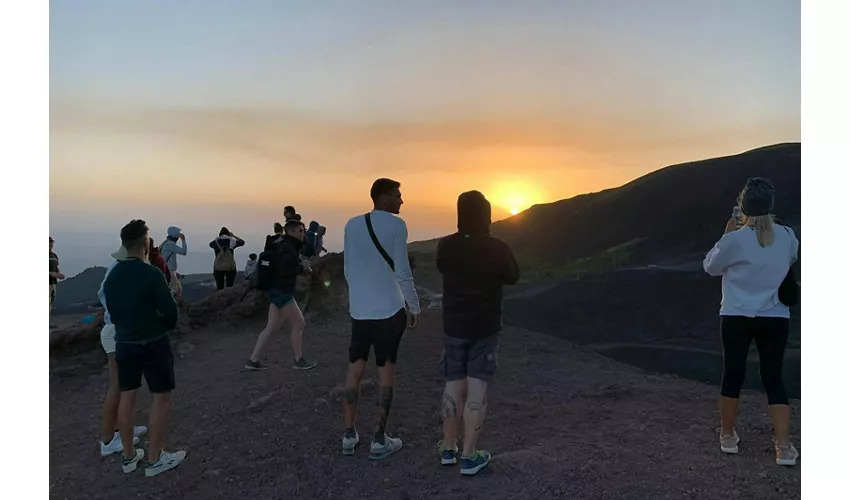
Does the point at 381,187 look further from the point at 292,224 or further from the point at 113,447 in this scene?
the point at 113,447

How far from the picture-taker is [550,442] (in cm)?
454

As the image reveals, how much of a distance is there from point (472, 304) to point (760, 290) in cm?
182

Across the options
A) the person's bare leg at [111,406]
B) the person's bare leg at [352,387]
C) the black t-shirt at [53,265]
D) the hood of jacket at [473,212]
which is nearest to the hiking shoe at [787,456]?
the hood of jacket at [473,212]

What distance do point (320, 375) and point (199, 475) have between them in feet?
6.59

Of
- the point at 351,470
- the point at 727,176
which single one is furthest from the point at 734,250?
the point at 727,176

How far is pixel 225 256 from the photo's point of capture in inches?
383

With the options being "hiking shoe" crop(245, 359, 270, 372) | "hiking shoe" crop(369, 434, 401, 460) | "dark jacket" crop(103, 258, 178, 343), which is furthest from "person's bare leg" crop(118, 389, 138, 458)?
"hiking shoe" crop(245, 359, 270, 372)

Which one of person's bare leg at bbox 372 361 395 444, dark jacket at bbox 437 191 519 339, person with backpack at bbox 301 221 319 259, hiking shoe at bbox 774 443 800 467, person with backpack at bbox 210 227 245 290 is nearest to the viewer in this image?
dark jacket at bbox 437 191 519 339

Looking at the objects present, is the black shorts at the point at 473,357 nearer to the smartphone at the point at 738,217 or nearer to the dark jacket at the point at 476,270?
the dark jacket at the point at 476,270

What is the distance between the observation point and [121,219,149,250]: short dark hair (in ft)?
12.5

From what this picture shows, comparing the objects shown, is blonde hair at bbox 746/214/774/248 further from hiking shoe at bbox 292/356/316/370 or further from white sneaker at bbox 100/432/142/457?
white sneaker at bbox 100/432/142/457

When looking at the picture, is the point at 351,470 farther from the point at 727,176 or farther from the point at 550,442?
the point at 727,176

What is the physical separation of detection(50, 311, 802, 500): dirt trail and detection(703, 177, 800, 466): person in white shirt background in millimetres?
525

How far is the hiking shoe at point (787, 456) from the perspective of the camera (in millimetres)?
4004
